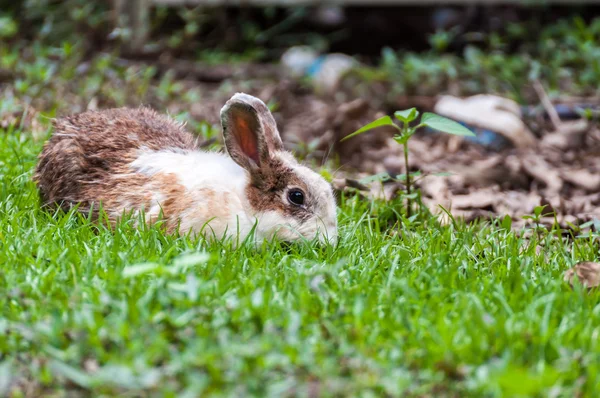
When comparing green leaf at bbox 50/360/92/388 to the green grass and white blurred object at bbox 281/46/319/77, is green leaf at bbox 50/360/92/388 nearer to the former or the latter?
the green grass

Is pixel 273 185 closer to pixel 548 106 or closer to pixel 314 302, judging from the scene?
pixel 314 302

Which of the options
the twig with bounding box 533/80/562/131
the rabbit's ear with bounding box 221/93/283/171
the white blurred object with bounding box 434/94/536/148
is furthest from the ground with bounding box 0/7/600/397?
the twig with bounding box 533/80/562/131

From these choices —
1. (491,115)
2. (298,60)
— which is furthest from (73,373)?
(298,60)

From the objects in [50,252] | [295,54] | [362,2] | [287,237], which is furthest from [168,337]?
[362,2]

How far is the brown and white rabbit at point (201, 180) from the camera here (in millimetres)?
3322

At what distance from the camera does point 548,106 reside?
6301 millimetres

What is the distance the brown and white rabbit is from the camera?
332cm

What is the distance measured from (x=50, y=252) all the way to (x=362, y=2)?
22.5ft

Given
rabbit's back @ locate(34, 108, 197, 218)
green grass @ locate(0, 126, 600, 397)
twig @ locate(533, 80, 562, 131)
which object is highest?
rabbit's back @ locate(34, 108, 197, 218)

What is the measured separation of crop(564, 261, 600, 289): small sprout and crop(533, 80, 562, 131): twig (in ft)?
10.8

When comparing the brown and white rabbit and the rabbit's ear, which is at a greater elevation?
the rabbit's ear

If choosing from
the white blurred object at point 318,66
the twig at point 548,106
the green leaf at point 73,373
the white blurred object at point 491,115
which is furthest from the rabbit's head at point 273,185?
the white blurred object at point 318,66

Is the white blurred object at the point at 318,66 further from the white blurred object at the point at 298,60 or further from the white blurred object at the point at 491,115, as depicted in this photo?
the white blurred object at the point at 491,115

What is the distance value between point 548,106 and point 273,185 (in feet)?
12.0
